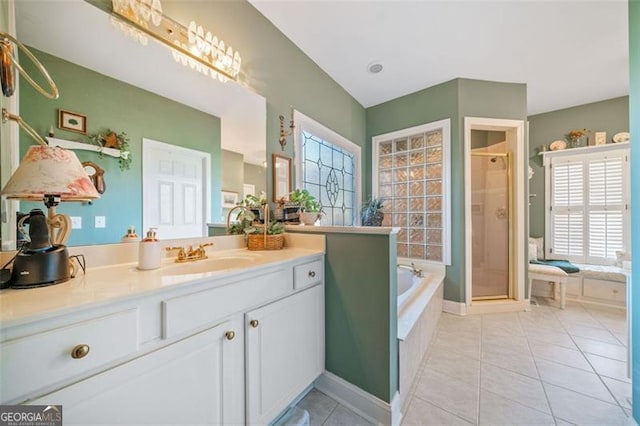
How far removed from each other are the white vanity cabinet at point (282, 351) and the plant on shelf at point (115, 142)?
92 centimetres

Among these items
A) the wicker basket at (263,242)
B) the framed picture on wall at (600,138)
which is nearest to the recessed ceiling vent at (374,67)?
the wicker basket at (263,242)

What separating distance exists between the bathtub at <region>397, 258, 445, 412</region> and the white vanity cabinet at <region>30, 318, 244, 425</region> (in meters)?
0.90

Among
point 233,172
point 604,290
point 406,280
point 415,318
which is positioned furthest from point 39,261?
point 604,290

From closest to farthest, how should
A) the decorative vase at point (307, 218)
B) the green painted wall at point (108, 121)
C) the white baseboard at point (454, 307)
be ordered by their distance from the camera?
the green painted wall at point (108, 121) → the decorative vase at point (307, 218) → the white baseboard at point (454, 307)

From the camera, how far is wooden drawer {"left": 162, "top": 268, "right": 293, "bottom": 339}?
2.55 ft

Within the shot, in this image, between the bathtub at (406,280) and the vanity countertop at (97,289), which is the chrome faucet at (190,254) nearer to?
the vanity countertop at (97,289)

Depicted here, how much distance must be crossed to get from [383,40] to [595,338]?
3.28 meters

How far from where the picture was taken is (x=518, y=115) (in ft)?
8.99

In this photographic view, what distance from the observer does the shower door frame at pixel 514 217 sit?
8.74ft

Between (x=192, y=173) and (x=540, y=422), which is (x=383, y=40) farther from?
(x=540, y=422)

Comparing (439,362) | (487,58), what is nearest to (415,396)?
(439,362)

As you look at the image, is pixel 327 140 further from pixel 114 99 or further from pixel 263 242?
pixel 114 99

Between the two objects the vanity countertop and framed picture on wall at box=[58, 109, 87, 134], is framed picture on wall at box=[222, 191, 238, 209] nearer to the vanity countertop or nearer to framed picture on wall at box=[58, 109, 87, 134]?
the vanity countertop

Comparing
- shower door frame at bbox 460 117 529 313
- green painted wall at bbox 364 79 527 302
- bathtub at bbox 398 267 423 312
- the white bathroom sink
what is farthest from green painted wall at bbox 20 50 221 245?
shower door frame at bbox 460 117 529 313
